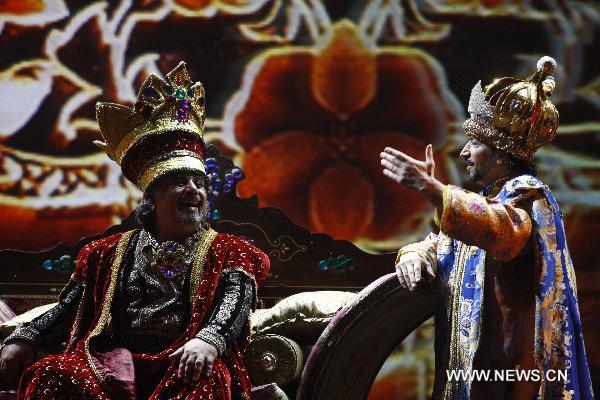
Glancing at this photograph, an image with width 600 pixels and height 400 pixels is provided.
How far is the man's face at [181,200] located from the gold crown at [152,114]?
19 centimetres

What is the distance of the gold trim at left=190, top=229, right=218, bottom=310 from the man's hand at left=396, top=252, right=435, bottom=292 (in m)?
0.74

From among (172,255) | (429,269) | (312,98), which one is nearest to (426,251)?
(429,269)

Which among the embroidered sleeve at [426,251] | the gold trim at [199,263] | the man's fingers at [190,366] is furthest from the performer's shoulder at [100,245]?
the embroidered sleeve at [426,251]

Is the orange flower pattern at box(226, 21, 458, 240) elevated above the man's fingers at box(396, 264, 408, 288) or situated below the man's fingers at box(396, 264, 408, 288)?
above

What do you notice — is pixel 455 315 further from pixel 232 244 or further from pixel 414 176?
pixel 232 244

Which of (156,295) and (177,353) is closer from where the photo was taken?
(177,353)

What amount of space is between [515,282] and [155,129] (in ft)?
4.84

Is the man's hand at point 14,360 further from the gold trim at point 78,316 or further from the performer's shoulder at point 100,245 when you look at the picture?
the performer's shoulder at point 100,245

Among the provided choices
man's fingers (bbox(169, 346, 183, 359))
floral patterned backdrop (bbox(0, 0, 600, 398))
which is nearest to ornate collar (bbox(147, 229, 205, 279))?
man's fingers (bbox(169, 346, 183, 359))

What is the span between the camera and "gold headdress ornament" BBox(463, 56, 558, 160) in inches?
126

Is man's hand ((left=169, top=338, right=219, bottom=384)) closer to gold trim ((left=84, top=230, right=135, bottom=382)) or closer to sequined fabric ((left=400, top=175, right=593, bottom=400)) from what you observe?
gold trim ((left=84, top=230, right=135, bottom=382))

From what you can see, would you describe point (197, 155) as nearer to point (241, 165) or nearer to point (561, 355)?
point (241, 165)

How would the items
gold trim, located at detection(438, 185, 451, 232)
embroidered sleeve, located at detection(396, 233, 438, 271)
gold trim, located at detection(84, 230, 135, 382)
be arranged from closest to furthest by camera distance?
gold trim, located at detection(438, 185, 451, 232), embroidered sleeve, located at detection(396, 233, 438, 271), gold trim, located at detection(84, 230, 135, 382)

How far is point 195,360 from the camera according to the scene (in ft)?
10.6
